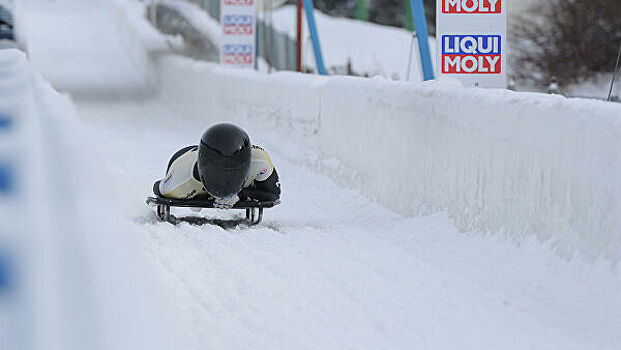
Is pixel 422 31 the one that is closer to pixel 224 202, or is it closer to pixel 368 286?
pixel 224 202

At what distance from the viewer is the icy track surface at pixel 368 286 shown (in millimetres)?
4121

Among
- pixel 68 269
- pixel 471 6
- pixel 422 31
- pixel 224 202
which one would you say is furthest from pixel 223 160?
pixel 68 269

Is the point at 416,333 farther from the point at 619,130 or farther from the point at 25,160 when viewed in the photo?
the point at 25,160

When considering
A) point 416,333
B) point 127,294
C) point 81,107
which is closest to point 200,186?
point 416,333

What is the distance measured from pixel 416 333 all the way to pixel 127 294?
2742 mm

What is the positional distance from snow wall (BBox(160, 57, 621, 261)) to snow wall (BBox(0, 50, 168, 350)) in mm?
2740

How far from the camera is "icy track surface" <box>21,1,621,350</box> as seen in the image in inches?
162

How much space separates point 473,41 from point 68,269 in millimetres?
6973

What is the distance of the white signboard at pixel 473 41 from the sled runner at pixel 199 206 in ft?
6.99

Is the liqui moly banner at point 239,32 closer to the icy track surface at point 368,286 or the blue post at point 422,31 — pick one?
the blue post at point 422,31

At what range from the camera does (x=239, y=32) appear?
61.8ft

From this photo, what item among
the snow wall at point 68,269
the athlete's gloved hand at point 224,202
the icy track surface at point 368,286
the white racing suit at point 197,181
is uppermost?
the snow wall at point 68,269

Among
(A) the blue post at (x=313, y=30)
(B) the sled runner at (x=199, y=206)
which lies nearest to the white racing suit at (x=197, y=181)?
(B) the sled runner at (x=199, y=206)

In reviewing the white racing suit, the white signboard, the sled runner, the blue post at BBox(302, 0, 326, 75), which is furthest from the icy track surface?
the blue post at BBox(302, 0, 326, 75)
